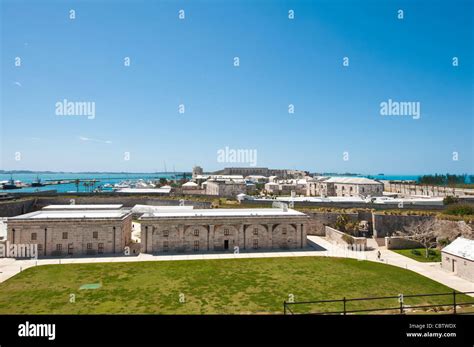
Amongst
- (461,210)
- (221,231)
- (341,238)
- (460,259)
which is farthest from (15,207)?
(461,210)

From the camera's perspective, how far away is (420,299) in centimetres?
2541

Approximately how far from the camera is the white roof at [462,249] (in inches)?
1210

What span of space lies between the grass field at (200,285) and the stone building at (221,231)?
5.28 m

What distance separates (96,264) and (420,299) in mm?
33318

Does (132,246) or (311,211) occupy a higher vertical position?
(311,211)

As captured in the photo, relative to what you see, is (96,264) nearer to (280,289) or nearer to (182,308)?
(182,308)

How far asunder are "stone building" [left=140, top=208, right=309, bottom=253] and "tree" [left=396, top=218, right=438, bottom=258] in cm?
1577

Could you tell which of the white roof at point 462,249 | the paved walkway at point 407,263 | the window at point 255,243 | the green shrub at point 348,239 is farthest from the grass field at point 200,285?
the green shrub at point 348,239

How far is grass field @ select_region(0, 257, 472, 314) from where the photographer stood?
23609mm

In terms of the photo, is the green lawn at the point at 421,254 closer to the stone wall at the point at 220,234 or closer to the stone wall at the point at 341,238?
the stone wall at the point at 341,238

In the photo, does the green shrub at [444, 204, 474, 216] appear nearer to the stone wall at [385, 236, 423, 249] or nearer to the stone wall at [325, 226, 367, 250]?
the stone wall at [385, 236, 423, 249]

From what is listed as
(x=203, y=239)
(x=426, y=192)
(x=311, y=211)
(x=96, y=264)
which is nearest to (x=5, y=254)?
(x=96, y=264)

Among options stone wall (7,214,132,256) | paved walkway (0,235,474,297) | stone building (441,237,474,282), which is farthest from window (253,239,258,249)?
stone building (441,237,474,282)
